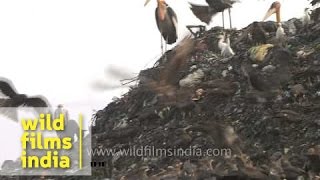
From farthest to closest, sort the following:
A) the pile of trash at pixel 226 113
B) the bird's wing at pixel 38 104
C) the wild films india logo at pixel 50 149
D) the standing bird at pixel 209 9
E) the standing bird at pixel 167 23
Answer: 1. the standing bird at pixel 209 9
2. the standing bird at pixel 167 23
3. the bird's wing at pixel 38 104
4. the wild films india logo at pixel 50 149
5. the pile of trash at pixel 226 113

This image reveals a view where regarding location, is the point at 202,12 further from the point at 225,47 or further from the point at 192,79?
the point at 192,79

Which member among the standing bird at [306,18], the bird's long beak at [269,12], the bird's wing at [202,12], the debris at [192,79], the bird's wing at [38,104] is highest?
the bird's wing at [202,12]

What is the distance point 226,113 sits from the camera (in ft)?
18.1

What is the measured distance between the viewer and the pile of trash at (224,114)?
4562 millimetres

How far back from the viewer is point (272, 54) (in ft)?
19.9

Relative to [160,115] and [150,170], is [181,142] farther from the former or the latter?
[160,115]

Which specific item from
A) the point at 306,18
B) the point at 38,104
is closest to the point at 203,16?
the point at 306,18

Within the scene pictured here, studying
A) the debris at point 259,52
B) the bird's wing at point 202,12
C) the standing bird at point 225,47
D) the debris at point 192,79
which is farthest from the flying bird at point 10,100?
the bird's wing at point 202,12

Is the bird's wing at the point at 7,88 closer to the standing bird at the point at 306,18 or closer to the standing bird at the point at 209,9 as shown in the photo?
the standing bird at the point at 209,9

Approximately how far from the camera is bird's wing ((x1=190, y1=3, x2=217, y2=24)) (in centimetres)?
756

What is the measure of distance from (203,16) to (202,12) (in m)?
0.05

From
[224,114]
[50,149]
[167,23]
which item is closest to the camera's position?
[224,114]

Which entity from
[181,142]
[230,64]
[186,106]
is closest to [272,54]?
[230,64]

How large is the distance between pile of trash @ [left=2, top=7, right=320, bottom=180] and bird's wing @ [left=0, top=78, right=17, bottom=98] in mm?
942
